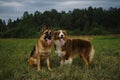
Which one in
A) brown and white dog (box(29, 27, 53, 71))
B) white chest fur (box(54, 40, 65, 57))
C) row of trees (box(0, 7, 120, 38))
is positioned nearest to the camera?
brown and white dog (box(29, 27, 53, 71))

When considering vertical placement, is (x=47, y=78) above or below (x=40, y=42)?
below

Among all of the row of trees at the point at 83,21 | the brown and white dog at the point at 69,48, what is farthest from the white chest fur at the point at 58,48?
the row of trees at the point at 83,21

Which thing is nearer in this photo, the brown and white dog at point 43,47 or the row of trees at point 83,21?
the brown and white dog at point 43,47

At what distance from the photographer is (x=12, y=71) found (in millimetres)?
8195

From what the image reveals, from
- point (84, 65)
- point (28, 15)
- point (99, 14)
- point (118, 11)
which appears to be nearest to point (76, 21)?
point (99, 14)

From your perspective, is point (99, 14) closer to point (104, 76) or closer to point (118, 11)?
point (118, 11)

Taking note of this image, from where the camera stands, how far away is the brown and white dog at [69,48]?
9259 millimetres

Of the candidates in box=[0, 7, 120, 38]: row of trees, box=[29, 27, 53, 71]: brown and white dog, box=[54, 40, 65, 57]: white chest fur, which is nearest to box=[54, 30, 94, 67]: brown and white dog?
box=[54, 40, 65, 57]: white chest fur

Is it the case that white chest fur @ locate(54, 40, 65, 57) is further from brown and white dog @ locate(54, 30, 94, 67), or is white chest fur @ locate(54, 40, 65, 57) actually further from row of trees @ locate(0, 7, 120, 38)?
row of trees @ locate(0, 7, 120, 38)

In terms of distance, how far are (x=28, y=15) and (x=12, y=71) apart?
84.3 metres

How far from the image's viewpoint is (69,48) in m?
9.45

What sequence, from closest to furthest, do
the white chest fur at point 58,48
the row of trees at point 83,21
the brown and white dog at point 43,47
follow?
the brown and white dog at point 43,47 < the white chest fur at point 58,48 < the row of trees at point 83,21

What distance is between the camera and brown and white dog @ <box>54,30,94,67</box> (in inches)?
365

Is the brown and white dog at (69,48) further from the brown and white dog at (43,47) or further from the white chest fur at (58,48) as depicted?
the brown and white dog at (43,47)
